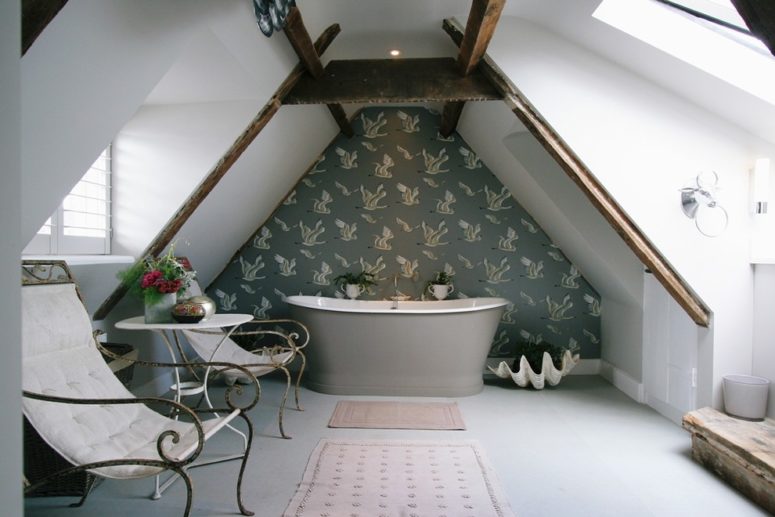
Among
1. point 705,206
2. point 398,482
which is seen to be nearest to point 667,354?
point 705,206

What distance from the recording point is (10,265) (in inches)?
35.6

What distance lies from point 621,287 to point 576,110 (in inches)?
72.6

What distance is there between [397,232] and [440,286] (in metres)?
0.71

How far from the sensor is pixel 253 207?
4984mm

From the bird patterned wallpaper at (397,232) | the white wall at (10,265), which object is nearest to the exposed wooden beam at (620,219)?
the bird patterned wallpaper at (397,232)

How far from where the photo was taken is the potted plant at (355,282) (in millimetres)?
5379

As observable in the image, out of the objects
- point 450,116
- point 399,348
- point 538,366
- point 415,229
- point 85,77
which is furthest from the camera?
point 415,229

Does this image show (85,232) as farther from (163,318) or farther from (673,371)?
(673,371)

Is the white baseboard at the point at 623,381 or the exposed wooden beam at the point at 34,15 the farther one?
the white baseboard at the point at 623,381

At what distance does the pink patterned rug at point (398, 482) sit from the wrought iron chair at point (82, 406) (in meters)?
0.43

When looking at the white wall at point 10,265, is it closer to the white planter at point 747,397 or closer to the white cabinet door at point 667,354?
the white planter at point 747,397

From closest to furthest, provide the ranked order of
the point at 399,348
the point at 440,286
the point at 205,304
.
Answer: the point at 205,304 → the point at 399,348 → the point at 440,286

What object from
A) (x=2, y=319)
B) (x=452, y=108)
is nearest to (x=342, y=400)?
(x=452, y=108)

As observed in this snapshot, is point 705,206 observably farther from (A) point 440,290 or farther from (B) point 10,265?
(B) point 10,265
